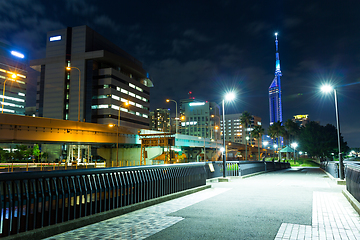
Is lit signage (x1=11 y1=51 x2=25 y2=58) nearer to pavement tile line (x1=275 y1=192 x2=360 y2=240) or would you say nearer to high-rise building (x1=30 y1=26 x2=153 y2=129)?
high-rise building (x1=30 y1=26 x2=153 y2=129)

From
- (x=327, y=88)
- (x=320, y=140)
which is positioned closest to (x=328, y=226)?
(x=327, y=88)

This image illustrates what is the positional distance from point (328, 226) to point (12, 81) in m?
173

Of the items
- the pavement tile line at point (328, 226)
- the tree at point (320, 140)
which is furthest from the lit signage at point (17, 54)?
the pavement tile line at point (328, 226)

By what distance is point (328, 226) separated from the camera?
6.59 m

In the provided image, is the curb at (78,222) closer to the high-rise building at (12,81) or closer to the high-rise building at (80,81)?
the high-rise building at (80,81)

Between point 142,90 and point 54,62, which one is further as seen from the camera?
point 142,90

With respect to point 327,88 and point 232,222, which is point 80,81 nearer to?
point 327,88

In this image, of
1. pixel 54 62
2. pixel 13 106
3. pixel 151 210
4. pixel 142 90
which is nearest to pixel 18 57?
pixel 13 106

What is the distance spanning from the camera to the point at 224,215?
7.90 metres

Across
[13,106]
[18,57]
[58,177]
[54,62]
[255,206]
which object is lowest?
[255,206]

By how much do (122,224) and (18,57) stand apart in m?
176

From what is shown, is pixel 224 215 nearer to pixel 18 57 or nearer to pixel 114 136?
pixel 114 136

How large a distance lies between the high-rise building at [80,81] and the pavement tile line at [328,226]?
97.7 m

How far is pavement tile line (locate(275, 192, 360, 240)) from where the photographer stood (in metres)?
5.78
